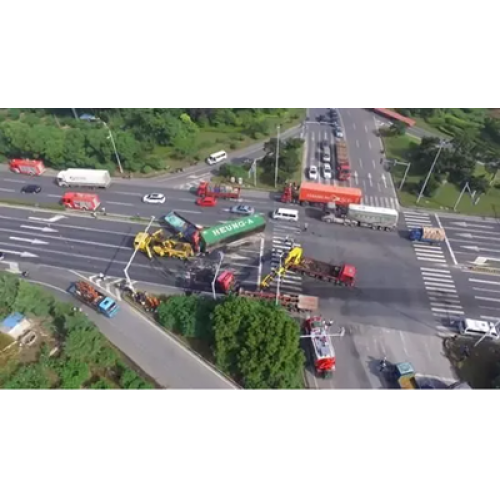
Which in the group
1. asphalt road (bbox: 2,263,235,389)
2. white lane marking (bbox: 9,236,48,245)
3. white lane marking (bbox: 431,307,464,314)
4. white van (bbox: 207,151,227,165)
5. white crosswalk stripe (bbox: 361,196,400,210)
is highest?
white van (bbox: 207,151,227,165)

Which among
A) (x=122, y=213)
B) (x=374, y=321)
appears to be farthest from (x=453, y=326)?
(x=122, y=213)

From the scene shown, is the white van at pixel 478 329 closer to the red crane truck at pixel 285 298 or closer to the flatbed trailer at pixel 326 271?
the flatbed trailer at pixel 326 271

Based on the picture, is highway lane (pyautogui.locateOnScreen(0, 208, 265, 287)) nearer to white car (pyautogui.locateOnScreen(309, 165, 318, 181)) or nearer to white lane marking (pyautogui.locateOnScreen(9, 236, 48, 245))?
white lane marking (pyautogui.locateOnScreen(9, 236, 48, 245))

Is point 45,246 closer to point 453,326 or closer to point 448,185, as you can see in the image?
point 453,326

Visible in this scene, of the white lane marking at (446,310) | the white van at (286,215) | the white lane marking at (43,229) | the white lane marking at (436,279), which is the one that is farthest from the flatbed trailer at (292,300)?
the white lane marking at (43,229)

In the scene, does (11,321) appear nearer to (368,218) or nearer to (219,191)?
(219,191)

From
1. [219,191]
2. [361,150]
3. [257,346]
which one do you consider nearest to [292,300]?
[257,346]

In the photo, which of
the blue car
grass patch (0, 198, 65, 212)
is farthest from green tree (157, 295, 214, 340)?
grass patch (0, 198, 65, 212)
